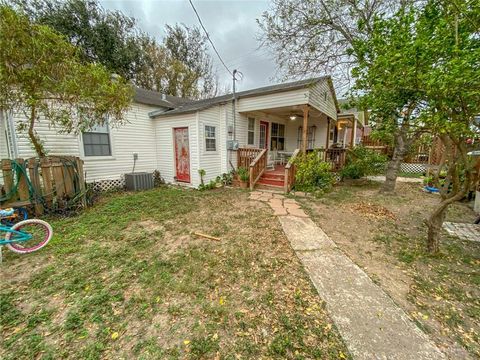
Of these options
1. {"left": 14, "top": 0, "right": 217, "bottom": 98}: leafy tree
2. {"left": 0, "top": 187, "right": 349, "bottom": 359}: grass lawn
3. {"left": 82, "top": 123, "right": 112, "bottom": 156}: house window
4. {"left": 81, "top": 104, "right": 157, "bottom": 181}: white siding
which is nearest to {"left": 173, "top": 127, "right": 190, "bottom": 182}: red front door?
{"left": 81, "top": 104, "right": 157, "bottom": 181}: white siding

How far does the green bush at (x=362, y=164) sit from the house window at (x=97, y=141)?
31.5 ft

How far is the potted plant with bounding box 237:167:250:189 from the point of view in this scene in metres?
7.58

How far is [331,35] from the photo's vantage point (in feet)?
24.1

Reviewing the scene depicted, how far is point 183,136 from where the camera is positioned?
302 inches

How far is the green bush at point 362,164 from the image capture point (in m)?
8.76

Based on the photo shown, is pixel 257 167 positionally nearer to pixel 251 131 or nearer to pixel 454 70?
pixel 251 131

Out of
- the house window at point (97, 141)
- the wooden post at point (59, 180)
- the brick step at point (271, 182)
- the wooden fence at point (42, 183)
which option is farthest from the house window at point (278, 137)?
the wooden post at point (59, 180)

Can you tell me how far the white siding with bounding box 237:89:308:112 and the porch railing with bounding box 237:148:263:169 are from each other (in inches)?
64.5

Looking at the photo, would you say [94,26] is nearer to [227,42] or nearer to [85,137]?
[227,42]

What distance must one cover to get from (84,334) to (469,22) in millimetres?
4960

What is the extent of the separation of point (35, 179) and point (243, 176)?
5.62 meters

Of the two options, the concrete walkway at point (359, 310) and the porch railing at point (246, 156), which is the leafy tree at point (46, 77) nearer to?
the porch railing at point (246, 156)

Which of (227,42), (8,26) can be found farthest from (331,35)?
(8,26)

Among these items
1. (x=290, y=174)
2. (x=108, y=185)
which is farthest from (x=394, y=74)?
(x=108, y=185)
